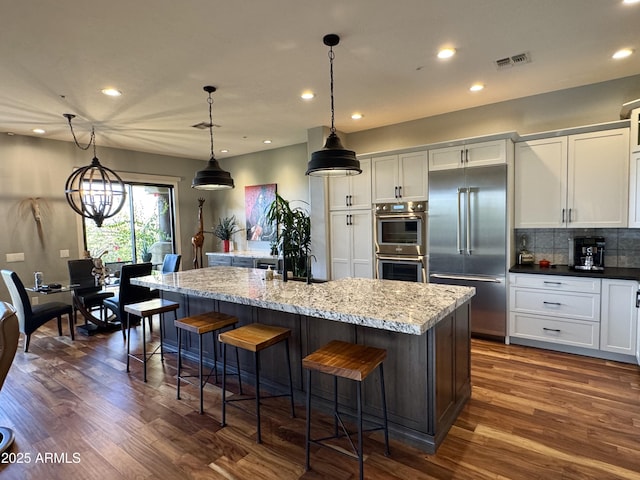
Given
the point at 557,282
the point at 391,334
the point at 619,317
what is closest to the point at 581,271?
the point at 557,282

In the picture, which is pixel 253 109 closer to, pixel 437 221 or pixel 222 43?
pixel 222 43

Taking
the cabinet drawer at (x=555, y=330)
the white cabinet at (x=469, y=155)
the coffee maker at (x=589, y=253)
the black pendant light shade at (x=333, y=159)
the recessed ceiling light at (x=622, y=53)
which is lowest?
the cabinet drawer at (x=555, y=330)

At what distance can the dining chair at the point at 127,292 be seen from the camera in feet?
13.9

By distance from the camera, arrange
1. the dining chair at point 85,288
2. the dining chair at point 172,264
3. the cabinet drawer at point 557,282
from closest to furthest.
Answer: the cabinet drawer at point 557,282 → the dining chair at point 85,288 → the dining chair at point 172,264

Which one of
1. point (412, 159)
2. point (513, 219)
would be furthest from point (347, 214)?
point (513, 219)

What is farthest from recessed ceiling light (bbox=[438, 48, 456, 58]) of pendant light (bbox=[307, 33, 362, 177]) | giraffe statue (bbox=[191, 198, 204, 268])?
giraffe statue (bbox=[191, 198, 204, 268])

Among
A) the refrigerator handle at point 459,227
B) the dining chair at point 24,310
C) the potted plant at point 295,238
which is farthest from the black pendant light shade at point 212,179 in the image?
the refrigerator handle at point 459,227

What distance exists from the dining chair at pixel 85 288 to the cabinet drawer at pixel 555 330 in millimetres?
5261

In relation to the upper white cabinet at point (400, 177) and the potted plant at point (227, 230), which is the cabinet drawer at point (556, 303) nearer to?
the upper white cabinet at point (400, 177)

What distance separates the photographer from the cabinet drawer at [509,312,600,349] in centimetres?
347

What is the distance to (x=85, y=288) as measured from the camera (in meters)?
4.82

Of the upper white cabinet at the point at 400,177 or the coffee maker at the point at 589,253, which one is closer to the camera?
the coffee maker at the point at 589,253

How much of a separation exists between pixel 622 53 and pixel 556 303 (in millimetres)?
2384

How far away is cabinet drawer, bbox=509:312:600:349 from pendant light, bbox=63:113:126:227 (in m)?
5.07
